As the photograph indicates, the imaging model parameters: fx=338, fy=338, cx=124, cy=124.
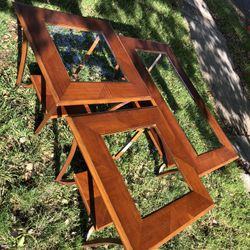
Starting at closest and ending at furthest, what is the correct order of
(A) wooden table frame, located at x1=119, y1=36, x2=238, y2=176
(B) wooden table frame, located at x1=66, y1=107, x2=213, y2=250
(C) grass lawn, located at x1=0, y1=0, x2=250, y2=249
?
1. (B) wooden table frame, located at x1=66, y1=107, x2=213, y2=250
2. (C) grass lawn, located at x1=0, y1=0, x2=250, y2=249
3. (A) wooden table frame, located at x1=119, y1=36, x2=238, y2=176

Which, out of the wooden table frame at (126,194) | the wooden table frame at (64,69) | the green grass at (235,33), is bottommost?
the wooden table frame at (126,194)

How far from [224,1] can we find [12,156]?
7496 millimetres

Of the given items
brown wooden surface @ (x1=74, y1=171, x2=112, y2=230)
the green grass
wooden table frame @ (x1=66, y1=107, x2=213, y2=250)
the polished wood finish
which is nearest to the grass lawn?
the polished wood finish

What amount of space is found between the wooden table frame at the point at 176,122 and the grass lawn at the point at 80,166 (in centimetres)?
23

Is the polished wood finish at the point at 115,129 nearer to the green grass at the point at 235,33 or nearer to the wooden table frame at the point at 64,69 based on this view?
the wooden table frame at the point at 64,69

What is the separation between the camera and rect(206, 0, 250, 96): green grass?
7.23 m

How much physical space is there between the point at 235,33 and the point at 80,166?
19.7ft

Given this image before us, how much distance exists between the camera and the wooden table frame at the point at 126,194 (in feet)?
7.46

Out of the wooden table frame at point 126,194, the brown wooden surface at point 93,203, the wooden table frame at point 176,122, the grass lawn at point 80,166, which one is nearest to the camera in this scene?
the wooden table frame at point 126,194

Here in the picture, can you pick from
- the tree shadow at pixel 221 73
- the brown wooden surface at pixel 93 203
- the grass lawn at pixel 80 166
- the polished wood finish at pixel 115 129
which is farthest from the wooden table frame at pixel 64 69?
the tree shadow at pixel 221 73

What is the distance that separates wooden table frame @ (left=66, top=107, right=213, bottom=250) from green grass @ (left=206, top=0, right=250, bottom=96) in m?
4.66

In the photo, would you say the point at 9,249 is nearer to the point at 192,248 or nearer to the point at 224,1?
the point at 192,248

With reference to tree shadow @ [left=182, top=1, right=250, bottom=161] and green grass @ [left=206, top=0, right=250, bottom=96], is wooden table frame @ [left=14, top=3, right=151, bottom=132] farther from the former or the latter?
green grass @ [left=206, top=0, right=250, bottom=96]

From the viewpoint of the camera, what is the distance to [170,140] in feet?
10.3
